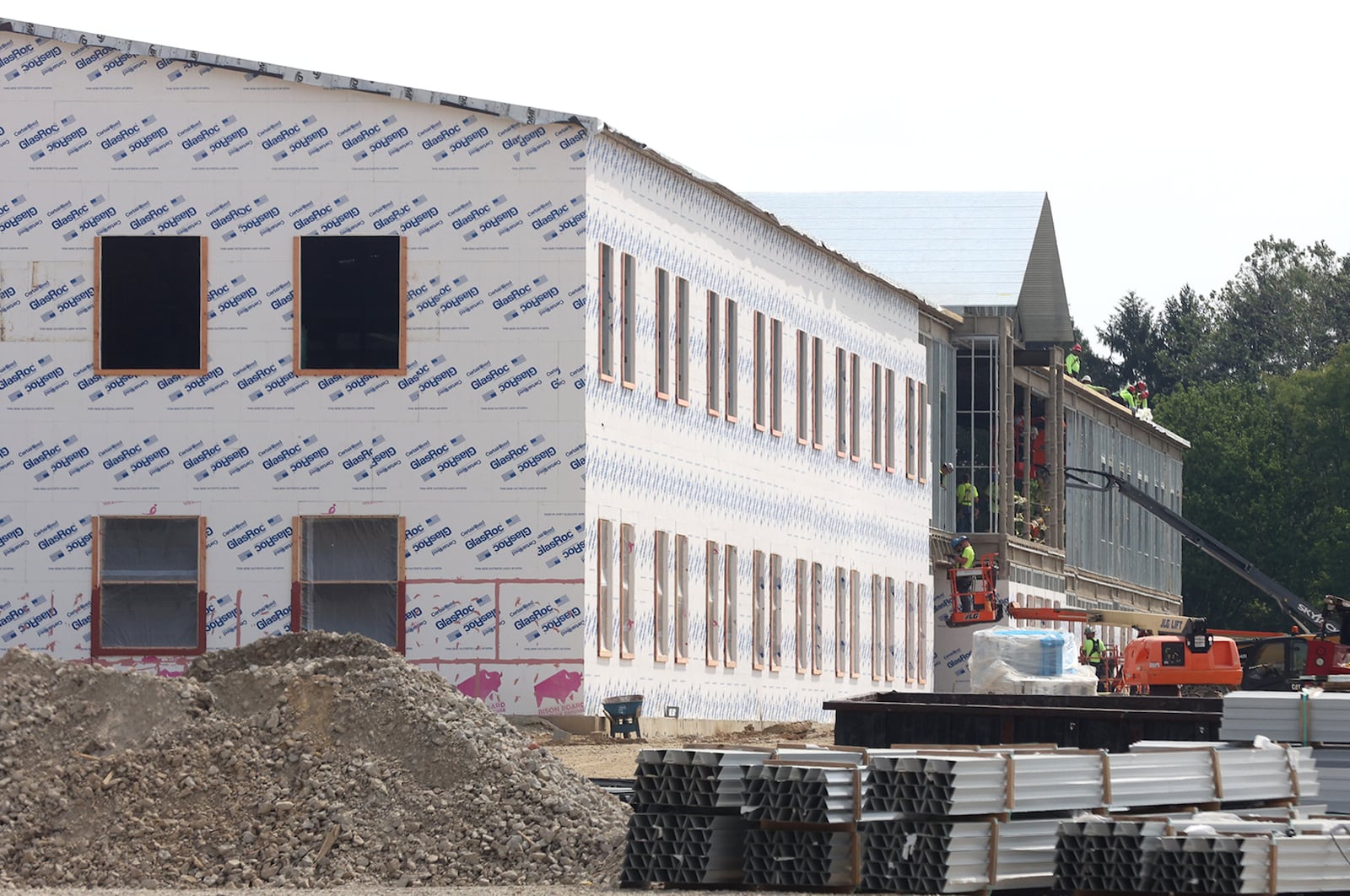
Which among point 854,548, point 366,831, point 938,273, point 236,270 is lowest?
point 366,831

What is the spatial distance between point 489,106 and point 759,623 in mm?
12729

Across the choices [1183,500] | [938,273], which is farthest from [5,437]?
[1183,500]

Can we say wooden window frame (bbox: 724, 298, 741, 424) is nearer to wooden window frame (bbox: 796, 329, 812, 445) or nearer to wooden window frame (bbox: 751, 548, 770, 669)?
wooden window frame (bbox: 751, 548, 770, 669)

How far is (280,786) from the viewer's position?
23938mm

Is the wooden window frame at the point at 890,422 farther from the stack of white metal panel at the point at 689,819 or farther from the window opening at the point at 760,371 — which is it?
the stack of white metal panel at the point at 689,819

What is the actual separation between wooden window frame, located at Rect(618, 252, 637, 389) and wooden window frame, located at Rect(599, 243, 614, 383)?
0.51 meters

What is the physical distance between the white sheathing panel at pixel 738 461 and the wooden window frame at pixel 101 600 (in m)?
5.56

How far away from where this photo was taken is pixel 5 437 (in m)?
39.6

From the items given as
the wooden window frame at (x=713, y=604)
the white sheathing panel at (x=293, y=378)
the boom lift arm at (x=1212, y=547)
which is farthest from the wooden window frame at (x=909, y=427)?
the white sheathing panel at (x=293, y=378)

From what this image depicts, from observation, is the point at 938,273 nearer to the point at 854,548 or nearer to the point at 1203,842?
the point at 854,548

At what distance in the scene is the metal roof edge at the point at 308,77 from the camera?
38.9m

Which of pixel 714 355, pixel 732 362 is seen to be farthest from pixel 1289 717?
pixel 732 362

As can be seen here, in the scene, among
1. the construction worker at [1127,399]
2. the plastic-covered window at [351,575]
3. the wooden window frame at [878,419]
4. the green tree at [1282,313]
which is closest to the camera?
the plastic-covered window at [351,575]

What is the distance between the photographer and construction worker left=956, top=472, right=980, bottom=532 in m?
66.3
